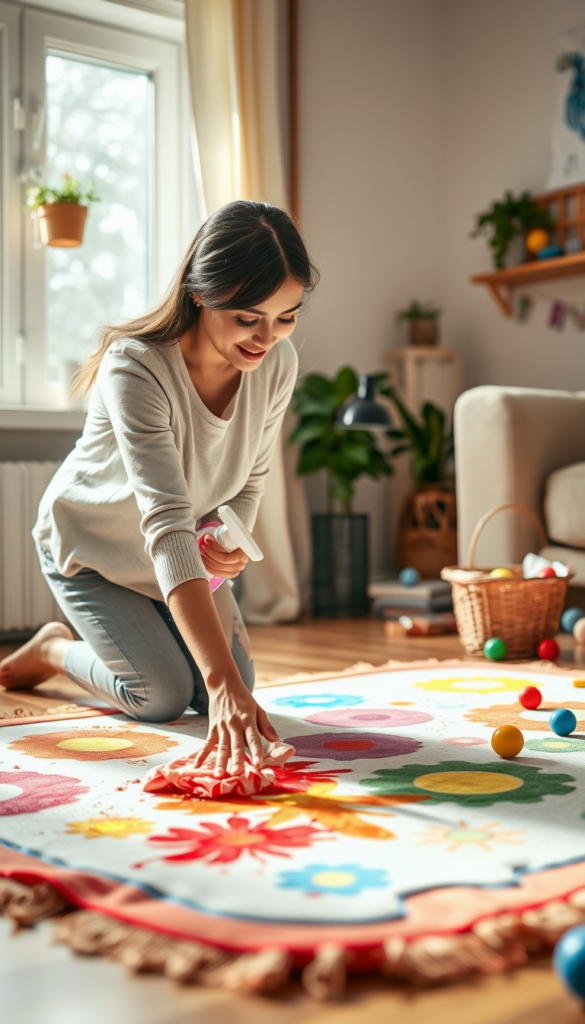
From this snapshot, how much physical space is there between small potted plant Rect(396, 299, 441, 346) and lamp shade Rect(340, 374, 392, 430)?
2.74 ft

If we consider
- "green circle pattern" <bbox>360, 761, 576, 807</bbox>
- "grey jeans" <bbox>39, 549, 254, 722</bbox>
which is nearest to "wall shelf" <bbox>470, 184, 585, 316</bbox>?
"grey jeans" <bbox>39, 549, 254, 722</bbox>

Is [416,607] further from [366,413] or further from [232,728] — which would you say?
[232,728]

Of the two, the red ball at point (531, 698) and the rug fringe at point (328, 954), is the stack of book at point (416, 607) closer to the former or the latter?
the red ball at point (531, 698)

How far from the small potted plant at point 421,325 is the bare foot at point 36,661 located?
2411 millimetres

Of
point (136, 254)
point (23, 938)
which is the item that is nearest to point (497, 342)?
point (136, 254)

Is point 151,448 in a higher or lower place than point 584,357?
lower

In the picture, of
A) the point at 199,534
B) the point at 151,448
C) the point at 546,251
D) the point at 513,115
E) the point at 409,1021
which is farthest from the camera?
the point at 513,115

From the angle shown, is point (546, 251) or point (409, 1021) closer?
point (409, 1021)

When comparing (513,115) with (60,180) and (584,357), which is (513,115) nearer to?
(584,357)

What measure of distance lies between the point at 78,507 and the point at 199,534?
0.31m

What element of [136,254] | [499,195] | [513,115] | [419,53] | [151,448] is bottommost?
[151,448]

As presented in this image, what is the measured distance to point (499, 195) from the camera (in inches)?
165

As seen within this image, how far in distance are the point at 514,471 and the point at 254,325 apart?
1569mm

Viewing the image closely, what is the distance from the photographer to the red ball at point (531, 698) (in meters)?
1.86
